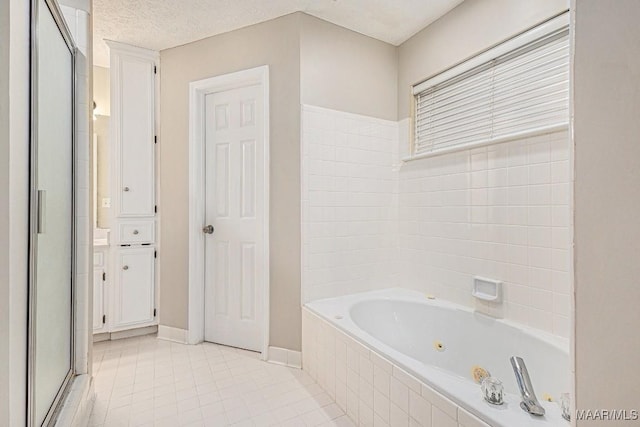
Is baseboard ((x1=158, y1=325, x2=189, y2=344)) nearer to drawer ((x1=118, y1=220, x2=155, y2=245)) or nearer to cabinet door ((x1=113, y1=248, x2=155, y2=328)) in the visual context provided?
cabinet door ((x1=113, y1=248, x2=155, y2=328))

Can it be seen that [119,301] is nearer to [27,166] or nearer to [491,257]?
[27,166]

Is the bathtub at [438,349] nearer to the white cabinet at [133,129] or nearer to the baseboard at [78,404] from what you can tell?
the baseboard at [78,404]

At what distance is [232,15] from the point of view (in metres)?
2.32

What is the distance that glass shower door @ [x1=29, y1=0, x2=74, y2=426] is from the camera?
1169 millimetres

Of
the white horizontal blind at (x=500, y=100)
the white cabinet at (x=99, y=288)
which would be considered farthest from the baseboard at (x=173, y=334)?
the white horizontal blind at (x=500, y=100)

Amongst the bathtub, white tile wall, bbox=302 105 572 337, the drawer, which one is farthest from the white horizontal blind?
the drawer

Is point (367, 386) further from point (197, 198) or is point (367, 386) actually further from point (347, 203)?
point (197, 198)

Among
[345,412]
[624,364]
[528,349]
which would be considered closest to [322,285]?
[345,412]

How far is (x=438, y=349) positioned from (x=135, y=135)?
2.77 meters

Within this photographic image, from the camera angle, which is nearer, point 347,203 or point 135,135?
point 347,203

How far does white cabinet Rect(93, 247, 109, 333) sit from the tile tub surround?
1.66 metres

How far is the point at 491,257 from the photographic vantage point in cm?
197

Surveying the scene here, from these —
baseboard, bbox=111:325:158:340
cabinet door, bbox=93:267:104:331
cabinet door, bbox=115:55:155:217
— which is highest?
cabinet door, bbox=115:55:155:217

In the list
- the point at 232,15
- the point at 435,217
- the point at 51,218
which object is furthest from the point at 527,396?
the point at 232,15
